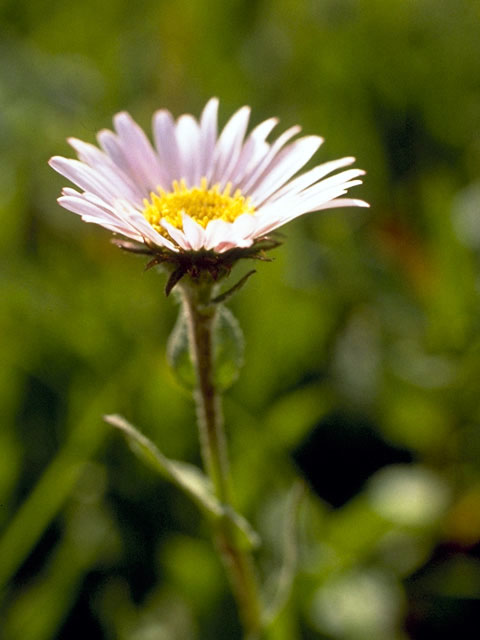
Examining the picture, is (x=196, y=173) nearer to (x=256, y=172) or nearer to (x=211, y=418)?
(x=256, y=172)

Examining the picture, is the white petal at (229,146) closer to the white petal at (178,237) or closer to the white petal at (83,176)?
the white petal at (83,176)

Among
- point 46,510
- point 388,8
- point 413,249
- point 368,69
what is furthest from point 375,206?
point 46,510

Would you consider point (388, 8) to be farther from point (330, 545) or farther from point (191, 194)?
point (330, 545)

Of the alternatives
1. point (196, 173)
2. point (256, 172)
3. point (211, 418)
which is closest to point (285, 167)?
point (256, 172)

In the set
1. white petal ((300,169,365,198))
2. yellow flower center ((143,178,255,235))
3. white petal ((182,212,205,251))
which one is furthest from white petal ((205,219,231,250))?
yellow flower center ((143,178,255,235))

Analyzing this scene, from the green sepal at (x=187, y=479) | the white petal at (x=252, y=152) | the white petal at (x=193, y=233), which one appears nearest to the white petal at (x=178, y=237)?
the white petal at (x=193, y=233)
